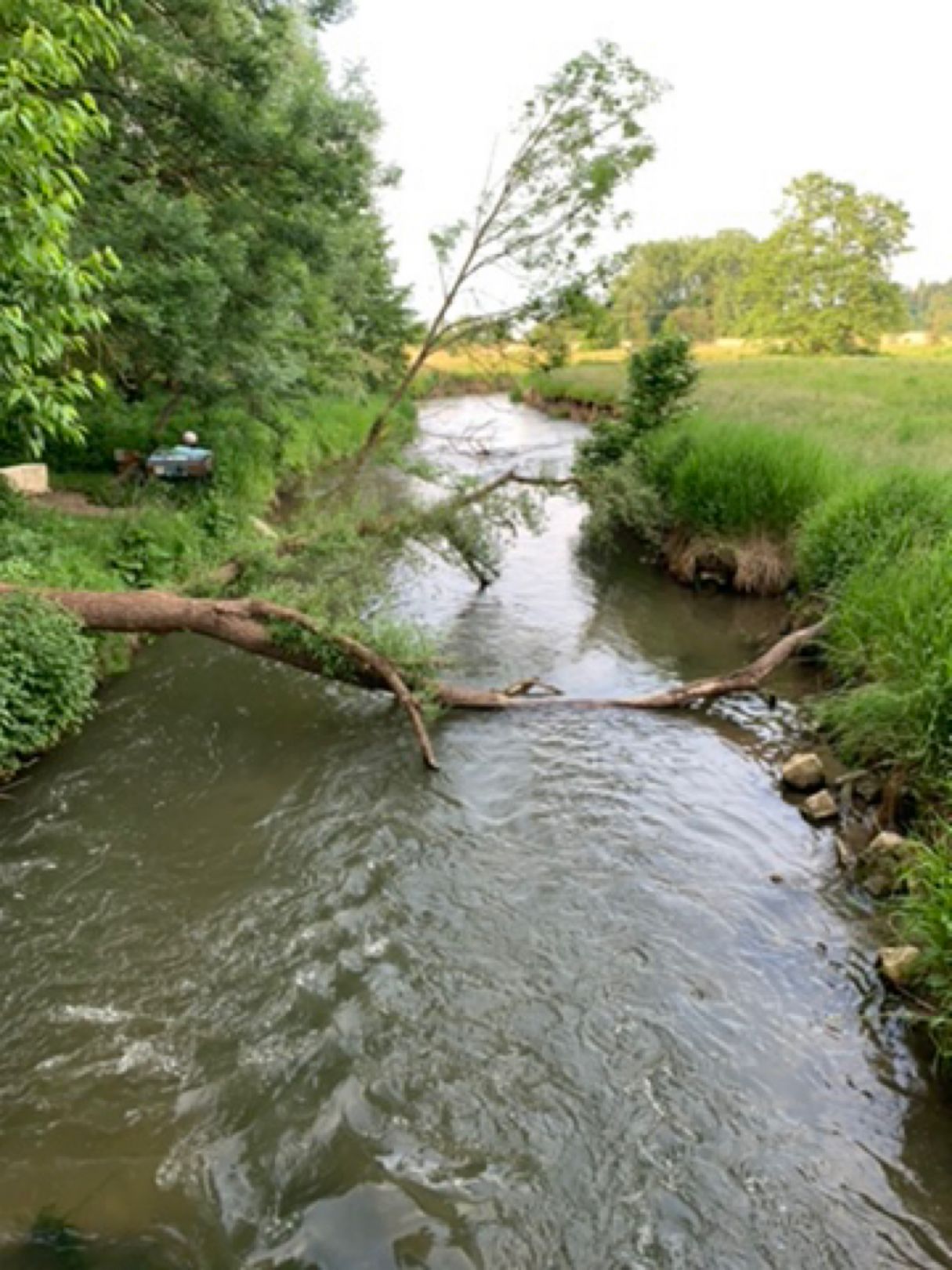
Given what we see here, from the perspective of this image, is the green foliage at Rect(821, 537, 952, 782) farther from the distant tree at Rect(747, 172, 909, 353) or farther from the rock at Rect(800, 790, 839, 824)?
the distant tree at Rect(747, 172, 909, 353)

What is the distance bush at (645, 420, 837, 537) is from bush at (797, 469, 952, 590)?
0.99 m

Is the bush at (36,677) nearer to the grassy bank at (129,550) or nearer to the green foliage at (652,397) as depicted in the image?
the grassy bank at (129,550)

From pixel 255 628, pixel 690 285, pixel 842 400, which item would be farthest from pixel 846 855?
pixel 690 285

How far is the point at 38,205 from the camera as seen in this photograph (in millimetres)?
4094

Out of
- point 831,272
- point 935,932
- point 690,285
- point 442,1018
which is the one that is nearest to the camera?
point 935,932

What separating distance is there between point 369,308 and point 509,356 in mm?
5063

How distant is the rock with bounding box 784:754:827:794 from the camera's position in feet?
23.4

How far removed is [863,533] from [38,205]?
8909 millimetres

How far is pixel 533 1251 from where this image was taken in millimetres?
3309

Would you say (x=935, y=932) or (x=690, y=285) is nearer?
(x=935, y=932)

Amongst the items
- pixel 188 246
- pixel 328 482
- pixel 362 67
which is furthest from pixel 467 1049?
pixel 362 67

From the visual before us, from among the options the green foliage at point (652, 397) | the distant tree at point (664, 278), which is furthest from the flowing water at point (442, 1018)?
the distant tree at point (664, 278)

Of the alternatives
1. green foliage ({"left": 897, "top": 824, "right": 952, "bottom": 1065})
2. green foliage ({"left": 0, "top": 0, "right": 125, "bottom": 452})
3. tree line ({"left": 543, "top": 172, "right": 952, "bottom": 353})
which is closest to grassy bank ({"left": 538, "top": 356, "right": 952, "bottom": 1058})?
green foliage ({"left": 897, "top": 824, "right": 952, "bottom": 1065})

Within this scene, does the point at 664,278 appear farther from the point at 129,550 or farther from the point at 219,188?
the point at 129,550
